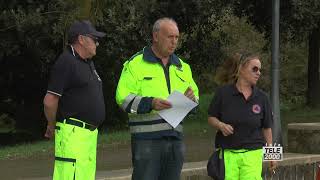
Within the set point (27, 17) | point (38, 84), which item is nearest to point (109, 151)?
point (27, 17)

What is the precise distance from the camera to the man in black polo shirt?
5.30 meters

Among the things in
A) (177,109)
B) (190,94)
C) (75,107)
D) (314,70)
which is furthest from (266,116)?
(314,70)

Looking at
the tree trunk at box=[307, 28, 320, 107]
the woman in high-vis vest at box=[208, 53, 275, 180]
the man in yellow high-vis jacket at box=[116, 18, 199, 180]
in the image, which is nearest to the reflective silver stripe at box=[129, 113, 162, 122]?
the man in yellow high-vis jacket at box=[116, 18, 199, 180]

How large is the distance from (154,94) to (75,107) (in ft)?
2.12

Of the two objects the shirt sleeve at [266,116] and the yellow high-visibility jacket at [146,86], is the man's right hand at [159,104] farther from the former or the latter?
the shirt sleeve at [266,116]

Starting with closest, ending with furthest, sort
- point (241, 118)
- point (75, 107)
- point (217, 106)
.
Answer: point (75, 107)
point (241, 118)
point (217, 106)

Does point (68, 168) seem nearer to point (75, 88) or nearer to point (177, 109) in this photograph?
point (75, 88)

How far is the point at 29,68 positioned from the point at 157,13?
14.0ft

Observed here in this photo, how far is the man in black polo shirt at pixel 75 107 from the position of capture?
530 centimetres

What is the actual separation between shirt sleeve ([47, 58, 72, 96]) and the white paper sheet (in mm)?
804

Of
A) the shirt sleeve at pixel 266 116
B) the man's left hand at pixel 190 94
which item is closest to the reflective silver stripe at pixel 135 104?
the man's left hand at pixel 190 94

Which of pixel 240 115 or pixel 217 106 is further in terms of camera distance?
pixel 217 106

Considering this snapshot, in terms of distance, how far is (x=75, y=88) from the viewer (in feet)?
17.6

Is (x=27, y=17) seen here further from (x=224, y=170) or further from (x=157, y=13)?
(x=224, y=170)
